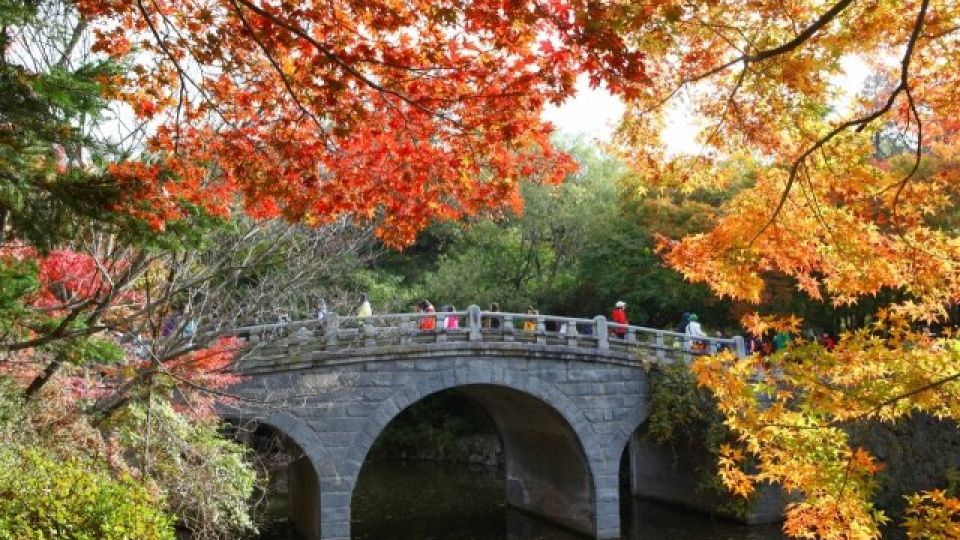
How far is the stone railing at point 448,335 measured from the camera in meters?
12.9

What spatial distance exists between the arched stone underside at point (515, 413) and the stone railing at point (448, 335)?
338 millimetres

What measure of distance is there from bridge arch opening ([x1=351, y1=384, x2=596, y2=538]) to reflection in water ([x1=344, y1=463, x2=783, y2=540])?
0.07m

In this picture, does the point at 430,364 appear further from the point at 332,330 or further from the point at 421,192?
the point at 421,192

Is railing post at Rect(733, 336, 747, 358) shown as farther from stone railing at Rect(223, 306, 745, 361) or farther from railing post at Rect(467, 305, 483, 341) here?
railing post at Rect(467, 305, 483, 341)

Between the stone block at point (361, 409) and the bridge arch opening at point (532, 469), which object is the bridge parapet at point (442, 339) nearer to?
the stone block at point (361, 409)

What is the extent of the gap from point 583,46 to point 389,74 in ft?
5.03

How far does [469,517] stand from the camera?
17562 millimetres

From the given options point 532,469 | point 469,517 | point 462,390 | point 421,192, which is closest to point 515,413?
point 462,390

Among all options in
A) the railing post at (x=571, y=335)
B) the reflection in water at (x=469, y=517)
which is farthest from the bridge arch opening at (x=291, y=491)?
the railing post at (x=571, y=335)

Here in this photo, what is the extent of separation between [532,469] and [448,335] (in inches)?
211

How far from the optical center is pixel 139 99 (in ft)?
19.1

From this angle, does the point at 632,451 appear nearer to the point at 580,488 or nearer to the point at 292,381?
the point at 580,488

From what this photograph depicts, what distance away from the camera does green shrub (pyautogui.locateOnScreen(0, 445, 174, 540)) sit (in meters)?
4.79

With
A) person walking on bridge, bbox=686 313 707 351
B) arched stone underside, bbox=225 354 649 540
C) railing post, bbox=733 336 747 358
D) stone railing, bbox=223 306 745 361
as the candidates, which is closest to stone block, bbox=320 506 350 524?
arched stone underside, bbox=225 354 649 540
